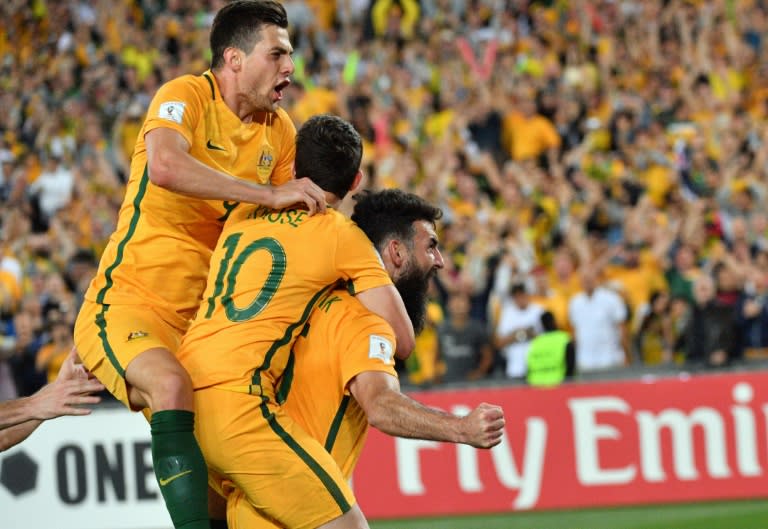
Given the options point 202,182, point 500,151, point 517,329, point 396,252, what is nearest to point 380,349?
point 396,252

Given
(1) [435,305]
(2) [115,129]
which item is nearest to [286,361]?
(1) [435,305]

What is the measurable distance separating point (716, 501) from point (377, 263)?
6.25m

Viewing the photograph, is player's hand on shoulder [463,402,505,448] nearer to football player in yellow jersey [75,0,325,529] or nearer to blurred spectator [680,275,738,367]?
football player in yellow jersey [75,0,325,529]

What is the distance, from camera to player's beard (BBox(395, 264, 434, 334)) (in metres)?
5.02

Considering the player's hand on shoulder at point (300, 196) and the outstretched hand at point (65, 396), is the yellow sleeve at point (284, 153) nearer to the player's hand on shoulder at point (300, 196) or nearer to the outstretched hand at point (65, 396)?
the player's hand on shoulder at point (300, 196)

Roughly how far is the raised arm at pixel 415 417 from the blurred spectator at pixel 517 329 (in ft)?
24.0

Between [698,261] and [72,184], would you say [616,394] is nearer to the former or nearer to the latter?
[698,261]

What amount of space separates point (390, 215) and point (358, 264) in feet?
1.23

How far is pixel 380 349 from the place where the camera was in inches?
181

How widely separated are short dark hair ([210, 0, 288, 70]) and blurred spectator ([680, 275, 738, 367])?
6947 mm

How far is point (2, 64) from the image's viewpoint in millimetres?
17047

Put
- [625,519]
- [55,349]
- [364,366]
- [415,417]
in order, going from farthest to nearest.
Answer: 1. [55,349]
2. [625,519]
3. [364,366]
4. [415,417]

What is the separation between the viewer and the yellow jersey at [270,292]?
15.2 feet

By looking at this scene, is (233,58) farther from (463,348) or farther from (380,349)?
(463,348)
